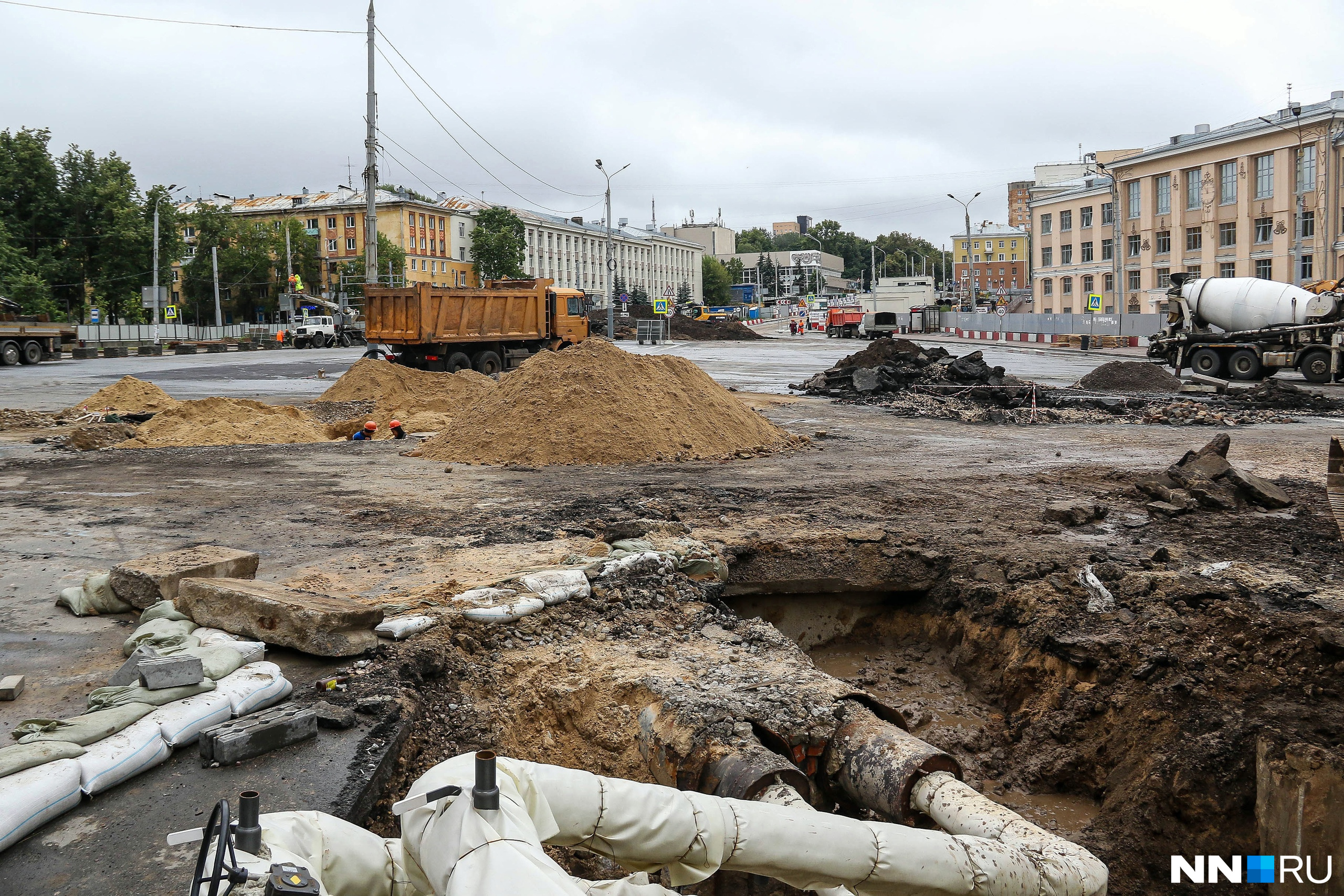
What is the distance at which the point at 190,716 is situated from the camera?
374cm

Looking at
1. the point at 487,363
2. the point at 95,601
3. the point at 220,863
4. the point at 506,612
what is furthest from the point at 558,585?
the point at 487,363

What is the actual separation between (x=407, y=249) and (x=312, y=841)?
93270 mm

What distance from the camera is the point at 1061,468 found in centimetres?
1117

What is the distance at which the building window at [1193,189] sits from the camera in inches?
2154

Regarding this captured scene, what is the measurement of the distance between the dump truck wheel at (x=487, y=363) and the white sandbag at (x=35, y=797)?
23289 mm

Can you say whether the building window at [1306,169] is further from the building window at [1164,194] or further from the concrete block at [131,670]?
the concrete block at [131,670]

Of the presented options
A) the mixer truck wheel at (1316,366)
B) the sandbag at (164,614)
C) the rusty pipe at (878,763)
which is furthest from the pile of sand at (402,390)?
the mixer truck wheel at (1316,366)

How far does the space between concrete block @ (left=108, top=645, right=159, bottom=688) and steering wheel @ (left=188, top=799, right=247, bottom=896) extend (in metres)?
2.27

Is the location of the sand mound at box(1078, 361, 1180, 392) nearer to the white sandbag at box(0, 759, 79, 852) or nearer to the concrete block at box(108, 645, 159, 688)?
the concrete block at box(108, 645, 159, 688)

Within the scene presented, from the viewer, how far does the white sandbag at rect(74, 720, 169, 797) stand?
3.31m

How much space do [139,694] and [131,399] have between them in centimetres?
1556

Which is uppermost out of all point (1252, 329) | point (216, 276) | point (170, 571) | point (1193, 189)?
point (1193, 189)

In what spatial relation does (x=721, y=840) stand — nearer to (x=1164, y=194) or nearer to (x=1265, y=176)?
(x=1265, y=176)

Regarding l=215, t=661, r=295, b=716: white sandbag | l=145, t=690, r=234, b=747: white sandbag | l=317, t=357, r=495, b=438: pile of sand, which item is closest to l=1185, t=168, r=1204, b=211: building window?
l=317, t=357, r=495, b=438: pile of sand
